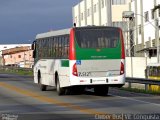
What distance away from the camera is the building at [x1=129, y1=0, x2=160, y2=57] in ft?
237

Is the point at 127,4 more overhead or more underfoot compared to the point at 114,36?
more overhead

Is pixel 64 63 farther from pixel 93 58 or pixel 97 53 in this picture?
pixel 97 53

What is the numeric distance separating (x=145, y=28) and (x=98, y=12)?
2468 cm

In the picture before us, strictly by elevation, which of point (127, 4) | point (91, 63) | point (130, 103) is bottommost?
point (130, 103)

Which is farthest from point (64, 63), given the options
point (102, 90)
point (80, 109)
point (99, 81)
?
point (80, 109)

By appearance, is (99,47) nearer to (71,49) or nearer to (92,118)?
(71,49)

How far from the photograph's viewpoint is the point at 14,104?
69.3ft

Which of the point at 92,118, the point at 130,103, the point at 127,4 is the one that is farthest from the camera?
the point at 127,4

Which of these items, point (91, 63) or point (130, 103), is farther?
point (91, 63)

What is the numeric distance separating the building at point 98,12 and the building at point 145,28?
8207 mm

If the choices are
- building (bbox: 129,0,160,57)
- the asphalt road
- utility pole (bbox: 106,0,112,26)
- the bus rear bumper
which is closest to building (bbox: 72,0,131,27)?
utility pole (bbox: 106,0,112,26)

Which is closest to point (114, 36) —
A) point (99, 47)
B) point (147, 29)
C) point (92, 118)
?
point (99, 47)

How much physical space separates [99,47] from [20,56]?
129192mm

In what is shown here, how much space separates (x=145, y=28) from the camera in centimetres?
7719
